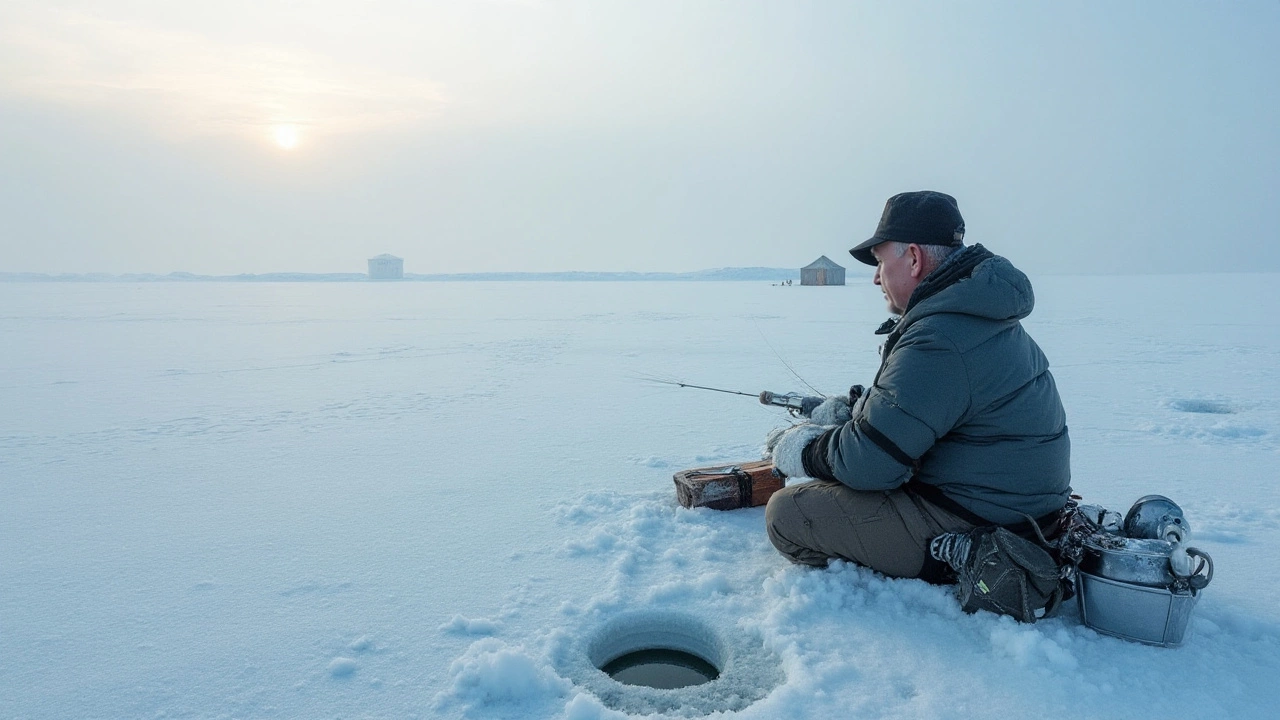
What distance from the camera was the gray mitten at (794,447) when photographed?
3041 millimetres

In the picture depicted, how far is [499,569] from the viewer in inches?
124

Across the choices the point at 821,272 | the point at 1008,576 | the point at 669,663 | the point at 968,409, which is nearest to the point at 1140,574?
the point at 1008,576

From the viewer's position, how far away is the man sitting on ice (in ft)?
8.34

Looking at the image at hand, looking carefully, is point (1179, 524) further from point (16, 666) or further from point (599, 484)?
point (16, 666)

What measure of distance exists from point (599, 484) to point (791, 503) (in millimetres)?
1539

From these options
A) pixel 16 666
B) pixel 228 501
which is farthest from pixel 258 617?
pixel 228 501

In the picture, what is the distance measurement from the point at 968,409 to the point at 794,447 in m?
0.70

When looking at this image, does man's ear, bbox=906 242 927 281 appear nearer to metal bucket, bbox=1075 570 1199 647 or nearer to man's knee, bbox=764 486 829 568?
man's knee, bbox=764 486 829 568

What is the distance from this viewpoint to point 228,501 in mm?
4105

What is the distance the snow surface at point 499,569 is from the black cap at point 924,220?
128 cm

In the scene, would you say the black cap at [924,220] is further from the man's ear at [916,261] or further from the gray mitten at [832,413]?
the gray mitten at [832,413]

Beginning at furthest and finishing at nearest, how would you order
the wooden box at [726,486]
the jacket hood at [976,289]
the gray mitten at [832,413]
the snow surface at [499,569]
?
the wooden box at [726,486]
the gray mitten at [832,413]
the jacket hood at [976,289]
the snow surface at [499,569]

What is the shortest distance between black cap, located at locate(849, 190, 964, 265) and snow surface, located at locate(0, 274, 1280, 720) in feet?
4.19

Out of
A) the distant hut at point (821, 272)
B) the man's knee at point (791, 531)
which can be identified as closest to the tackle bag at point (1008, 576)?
the man's knee at point (791, 531)
